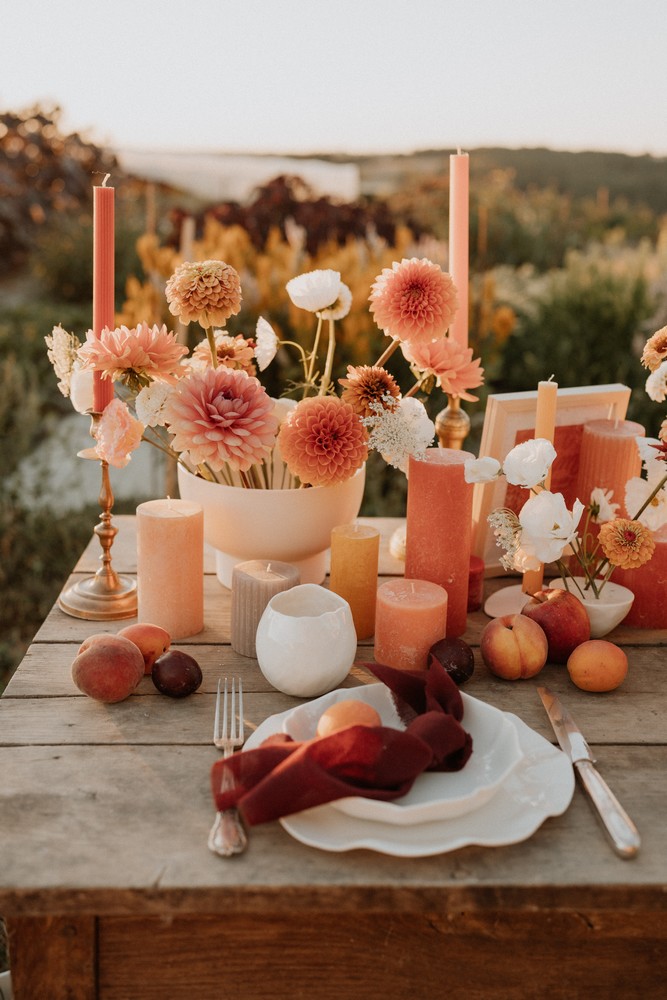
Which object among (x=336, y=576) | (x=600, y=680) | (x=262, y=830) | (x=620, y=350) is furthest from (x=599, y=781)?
(x=620, y=350)

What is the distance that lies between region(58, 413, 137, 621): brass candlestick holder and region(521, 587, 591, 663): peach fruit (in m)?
0.52

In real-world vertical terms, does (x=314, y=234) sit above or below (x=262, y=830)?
above

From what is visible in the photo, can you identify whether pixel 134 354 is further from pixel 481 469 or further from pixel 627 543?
pixel 627 543

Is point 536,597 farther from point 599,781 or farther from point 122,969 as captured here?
point 122,969

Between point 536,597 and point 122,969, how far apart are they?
2.00 feet

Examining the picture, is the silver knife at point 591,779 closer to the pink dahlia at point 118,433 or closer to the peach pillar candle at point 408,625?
the peach pillar candle at point 408,625

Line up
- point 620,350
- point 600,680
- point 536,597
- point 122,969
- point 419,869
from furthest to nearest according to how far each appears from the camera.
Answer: point 620,350 < point 536,597 < point 600,680 < point 122,969 < point 419,869

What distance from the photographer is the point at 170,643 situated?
1109 mm

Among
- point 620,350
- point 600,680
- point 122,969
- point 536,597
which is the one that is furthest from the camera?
point 620,350

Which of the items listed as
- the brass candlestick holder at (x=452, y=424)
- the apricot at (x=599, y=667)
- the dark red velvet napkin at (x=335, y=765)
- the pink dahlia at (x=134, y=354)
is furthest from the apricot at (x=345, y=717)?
the brass candlestick holder at (x=452, y=424)

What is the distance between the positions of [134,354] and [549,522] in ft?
1.62

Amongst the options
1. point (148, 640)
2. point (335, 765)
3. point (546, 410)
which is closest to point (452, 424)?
point (546, 410)

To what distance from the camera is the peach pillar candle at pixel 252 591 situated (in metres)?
1.08

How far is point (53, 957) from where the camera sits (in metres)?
0.80
